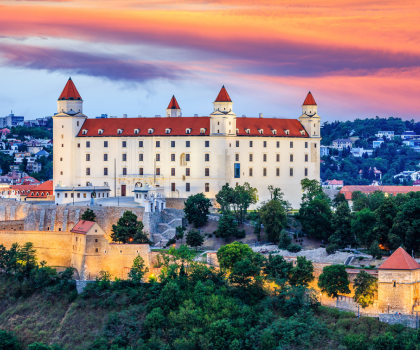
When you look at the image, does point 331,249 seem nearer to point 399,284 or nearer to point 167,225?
point 399,284

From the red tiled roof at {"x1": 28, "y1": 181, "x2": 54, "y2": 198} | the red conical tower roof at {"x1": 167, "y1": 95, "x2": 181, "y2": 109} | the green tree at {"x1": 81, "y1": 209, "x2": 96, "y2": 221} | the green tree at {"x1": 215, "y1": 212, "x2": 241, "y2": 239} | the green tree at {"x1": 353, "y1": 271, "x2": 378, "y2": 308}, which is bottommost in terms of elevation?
the green tree at {"x1": 353, "y1": 271, "x2": 378, "y2": 308}

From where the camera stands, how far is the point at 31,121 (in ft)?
589

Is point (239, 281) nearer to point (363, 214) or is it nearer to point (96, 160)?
point (363, 214)

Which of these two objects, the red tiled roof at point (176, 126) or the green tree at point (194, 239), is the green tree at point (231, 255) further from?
the red tiled roof at point (176, 126)

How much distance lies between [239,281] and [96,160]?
24039 millimetres

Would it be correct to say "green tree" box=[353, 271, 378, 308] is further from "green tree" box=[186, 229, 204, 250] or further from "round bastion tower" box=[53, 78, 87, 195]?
"round bastion tower" box=[53, 78, 87, 195]

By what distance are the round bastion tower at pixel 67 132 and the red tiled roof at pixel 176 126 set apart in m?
0.92

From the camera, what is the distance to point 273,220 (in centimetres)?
5650

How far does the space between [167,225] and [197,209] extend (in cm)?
260

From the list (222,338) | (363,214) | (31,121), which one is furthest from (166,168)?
(31,121)

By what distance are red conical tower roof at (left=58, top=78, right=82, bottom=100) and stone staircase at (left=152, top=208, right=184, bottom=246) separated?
14893 millimetres

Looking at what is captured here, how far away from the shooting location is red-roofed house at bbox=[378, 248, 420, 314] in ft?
137

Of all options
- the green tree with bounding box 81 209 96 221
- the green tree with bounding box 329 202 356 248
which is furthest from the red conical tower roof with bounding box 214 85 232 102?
the green tree with bounding box 329 202 356 248

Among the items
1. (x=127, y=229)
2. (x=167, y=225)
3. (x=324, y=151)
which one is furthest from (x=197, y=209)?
(x=324, y=151)
